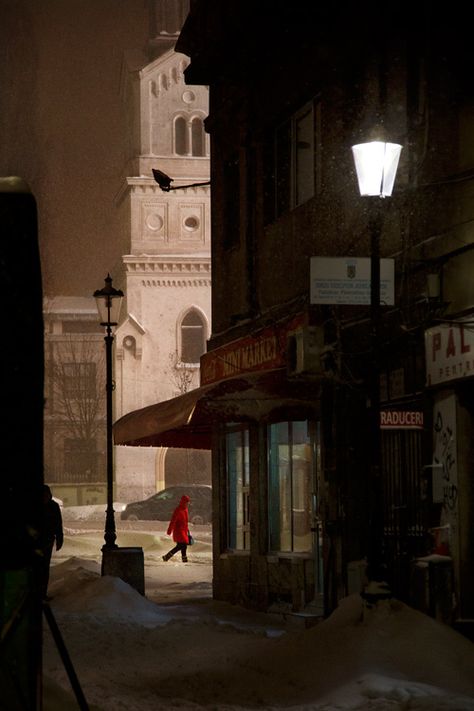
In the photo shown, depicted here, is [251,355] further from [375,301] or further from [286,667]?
[286,667]

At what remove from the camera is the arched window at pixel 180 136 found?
66.9 meters

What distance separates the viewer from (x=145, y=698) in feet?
34.5

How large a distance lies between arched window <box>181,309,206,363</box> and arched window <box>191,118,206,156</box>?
787 centimetres

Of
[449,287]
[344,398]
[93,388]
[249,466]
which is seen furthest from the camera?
[93,388]

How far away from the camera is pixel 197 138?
2643 inches

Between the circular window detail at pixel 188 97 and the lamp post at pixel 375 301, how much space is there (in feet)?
185

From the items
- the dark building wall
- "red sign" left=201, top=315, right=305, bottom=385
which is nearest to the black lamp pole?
the dark building wall

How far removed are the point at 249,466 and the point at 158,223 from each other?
46.2 metres

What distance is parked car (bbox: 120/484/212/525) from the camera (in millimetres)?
52281

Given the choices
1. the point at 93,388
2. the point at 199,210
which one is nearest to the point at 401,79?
the point at 199,210

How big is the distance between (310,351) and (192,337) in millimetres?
50844

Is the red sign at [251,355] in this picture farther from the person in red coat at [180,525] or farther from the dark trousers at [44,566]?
the person in red coat at [180,525]

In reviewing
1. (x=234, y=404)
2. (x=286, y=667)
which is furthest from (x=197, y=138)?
(x=286, y=667)

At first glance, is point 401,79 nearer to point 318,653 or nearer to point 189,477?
point 318,653
